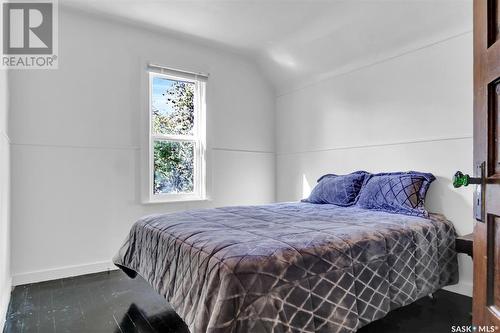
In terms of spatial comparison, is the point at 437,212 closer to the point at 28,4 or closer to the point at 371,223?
the point at 371,223

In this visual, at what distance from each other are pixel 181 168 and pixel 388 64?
2572 millimetres

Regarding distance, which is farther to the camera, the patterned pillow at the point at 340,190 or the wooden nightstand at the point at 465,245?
the patterned pillow at the point at 340,190

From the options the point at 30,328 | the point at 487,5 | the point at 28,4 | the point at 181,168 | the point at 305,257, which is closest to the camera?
the point at 487,5

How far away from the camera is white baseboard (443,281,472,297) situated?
240 centimetres

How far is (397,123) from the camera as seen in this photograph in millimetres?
2990

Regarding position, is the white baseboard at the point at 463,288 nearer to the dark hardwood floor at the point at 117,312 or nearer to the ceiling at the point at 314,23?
the dark hardwood floor at the point at 117,312

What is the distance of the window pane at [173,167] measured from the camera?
357cm

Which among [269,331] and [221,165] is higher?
[221,165]

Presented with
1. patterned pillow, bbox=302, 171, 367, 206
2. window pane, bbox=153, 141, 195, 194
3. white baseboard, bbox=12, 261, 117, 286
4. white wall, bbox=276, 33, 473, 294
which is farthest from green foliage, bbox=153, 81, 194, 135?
patterned pillow, bbox=302, 171, 367, 206

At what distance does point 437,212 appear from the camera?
2.61m

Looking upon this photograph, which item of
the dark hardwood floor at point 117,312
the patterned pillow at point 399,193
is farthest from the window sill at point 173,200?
the patterned pillow at point 399,193

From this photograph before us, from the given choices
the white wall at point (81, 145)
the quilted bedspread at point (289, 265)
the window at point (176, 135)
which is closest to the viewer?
the quilted bedspread at point (289, 265)

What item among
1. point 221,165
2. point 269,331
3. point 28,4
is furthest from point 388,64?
point 28,4

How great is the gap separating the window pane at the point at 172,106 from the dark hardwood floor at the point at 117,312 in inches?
71.2
